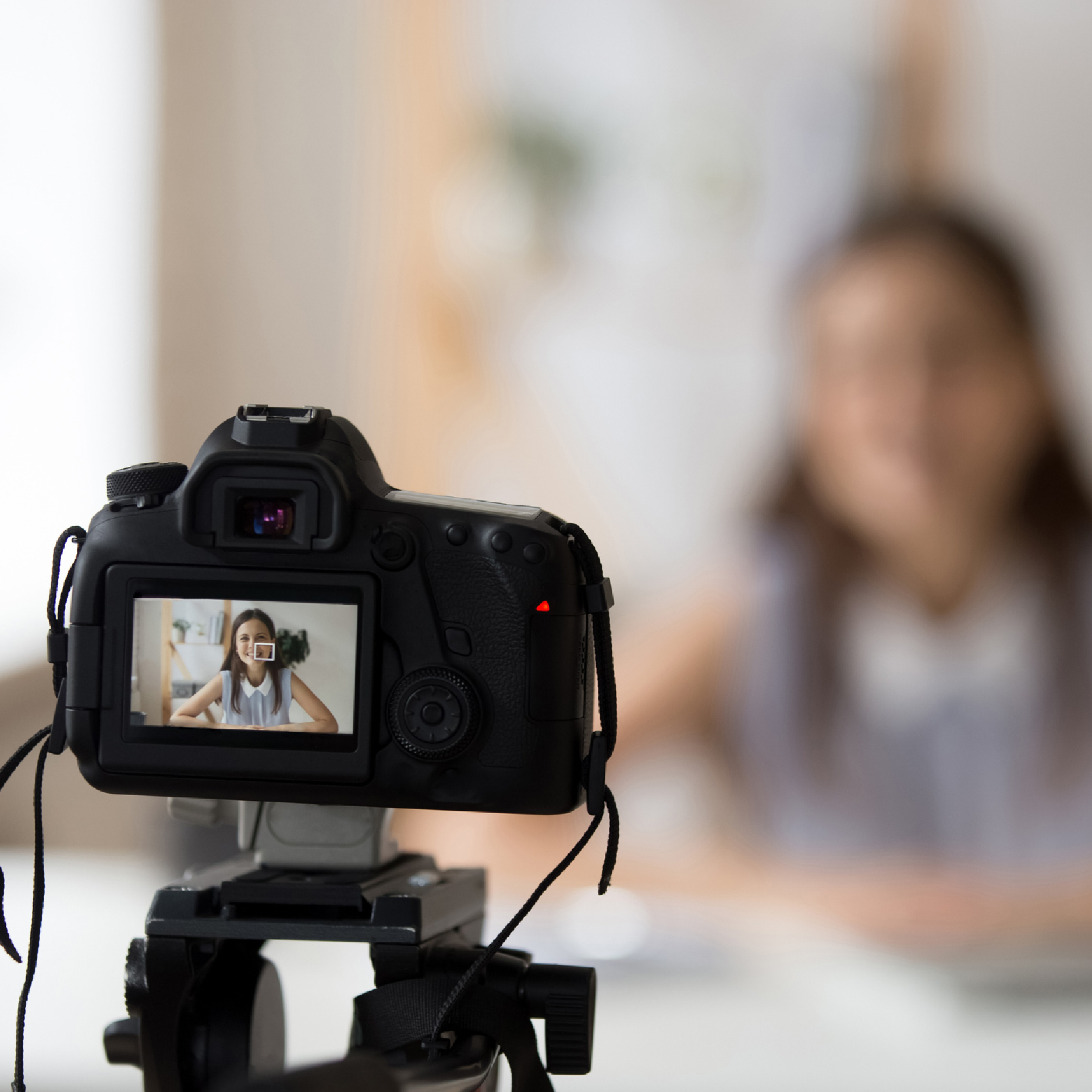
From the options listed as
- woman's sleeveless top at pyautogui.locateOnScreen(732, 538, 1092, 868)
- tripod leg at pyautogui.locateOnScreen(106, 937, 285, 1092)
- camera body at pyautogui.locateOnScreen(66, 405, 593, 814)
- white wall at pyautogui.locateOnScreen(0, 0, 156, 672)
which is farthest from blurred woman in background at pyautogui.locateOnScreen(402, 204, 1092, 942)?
camera body at pyautogui.locateOnScreen(66, 405, 593, 814)

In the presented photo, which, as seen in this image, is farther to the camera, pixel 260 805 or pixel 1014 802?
pixel 1014 802

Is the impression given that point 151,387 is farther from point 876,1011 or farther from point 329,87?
point 876,1011

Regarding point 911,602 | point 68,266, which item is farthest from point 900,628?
point 68,266

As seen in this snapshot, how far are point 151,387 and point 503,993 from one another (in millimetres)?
1530

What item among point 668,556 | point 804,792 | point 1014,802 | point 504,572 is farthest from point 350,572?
point 1014,802

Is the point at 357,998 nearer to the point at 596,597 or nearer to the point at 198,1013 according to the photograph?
the point at 198,1013

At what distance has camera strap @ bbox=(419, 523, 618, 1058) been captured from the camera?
719 millimetres

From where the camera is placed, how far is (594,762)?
72 cm

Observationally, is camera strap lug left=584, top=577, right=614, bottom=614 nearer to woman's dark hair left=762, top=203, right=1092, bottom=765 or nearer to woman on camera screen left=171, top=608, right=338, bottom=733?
woman on camera screen left=171, top=608, right=338, bottom=733

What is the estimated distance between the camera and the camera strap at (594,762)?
0.72 meters

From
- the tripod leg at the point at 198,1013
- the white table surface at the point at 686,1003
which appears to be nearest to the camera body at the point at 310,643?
the tripod leg at the point at 198,1013

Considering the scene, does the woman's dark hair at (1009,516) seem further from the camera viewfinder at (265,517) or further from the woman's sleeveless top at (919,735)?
the camera viewfinder at (265,517)

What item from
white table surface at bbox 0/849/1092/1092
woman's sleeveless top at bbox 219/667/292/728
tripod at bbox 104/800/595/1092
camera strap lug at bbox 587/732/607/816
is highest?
woman's sleeveless top at bbox 219/667/292/728

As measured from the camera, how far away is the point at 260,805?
32.4 inches
